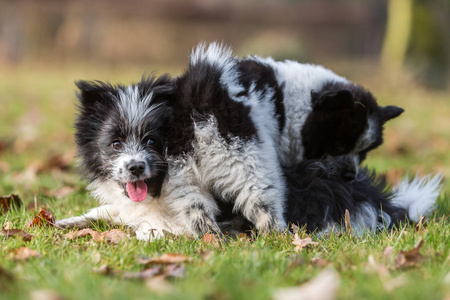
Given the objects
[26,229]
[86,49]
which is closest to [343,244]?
[26,229]

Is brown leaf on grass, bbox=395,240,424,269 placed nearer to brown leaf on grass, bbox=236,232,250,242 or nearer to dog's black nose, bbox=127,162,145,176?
brown leaf on grass, bbox=236,232,250,242

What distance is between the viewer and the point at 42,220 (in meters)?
3.86

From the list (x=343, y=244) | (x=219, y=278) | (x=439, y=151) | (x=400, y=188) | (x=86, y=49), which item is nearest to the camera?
(x=219, y=278)

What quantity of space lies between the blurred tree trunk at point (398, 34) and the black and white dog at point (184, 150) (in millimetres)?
13020

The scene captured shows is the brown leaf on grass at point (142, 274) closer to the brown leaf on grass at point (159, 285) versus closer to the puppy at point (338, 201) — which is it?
the brown leaf on grass at point (159, 285)

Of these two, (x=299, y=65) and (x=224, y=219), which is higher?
(x=299, y=65)

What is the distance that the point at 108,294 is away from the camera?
90.0 inches

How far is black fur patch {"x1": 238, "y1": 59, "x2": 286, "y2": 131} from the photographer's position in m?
4.19

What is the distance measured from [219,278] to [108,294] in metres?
0.60

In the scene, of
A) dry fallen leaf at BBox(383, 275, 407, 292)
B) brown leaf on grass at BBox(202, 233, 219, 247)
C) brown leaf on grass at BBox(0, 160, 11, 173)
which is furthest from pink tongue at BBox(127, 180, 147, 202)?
brown leaf on grass at BBox(0, 160, 11, 173)

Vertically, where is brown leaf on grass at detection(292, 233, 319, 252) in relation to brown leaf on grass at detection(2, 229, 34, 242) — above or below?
above

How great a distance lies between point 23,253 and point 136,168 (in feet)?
3.03

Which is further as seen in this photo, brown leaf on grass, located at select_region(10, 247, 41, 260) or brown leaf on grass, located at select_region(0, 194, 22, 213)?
brown leaf on grass, located at select_region(0, 194, 22, 213)

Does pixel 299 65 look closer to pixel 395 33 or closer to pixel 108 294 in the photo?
pixel 108 294
